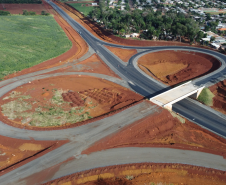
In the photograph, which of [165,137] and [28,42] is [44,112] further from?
[28,42]

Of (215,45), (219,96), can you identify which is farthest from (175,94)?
(215,45)

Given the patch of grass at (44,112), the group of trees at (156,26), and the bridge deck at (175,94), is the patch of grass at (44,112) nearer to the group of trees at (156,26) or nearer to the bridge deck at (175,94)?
the bridge deck at (175,94)

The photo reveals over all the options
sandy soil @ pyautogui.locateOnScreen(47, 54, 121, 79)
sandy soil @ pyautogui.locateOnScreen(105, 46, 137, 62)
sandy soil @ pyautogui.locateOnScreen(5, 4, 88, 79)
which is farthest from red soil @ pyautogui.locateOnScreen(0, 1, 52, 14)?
sandy soil @ pyautogui.locateOnScreen(47, 54, 121, 79)

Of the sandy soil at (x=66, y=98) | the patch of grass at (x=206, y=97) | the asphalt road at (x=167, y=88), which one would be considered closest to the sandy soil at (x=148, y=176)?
the asphalt road at (x=167, y=88)

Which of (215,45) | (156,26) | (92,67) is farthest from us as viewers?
(156,26)

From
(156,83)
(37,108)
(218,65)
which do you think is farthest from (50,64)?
(218,65)

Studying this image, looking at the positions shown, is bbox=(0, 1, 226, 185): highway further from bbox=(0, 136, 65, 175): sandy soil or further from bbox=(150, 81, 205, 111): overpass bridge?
bbox=(150, 81, 205, 111): overpass bridge

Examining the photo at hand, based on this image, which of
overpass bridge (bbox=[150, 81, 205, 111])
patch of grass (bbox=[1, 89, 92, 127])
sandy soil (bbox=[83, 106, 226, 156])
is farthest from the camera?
overpass bridge (bbox=[150, 81, 205, 111])
